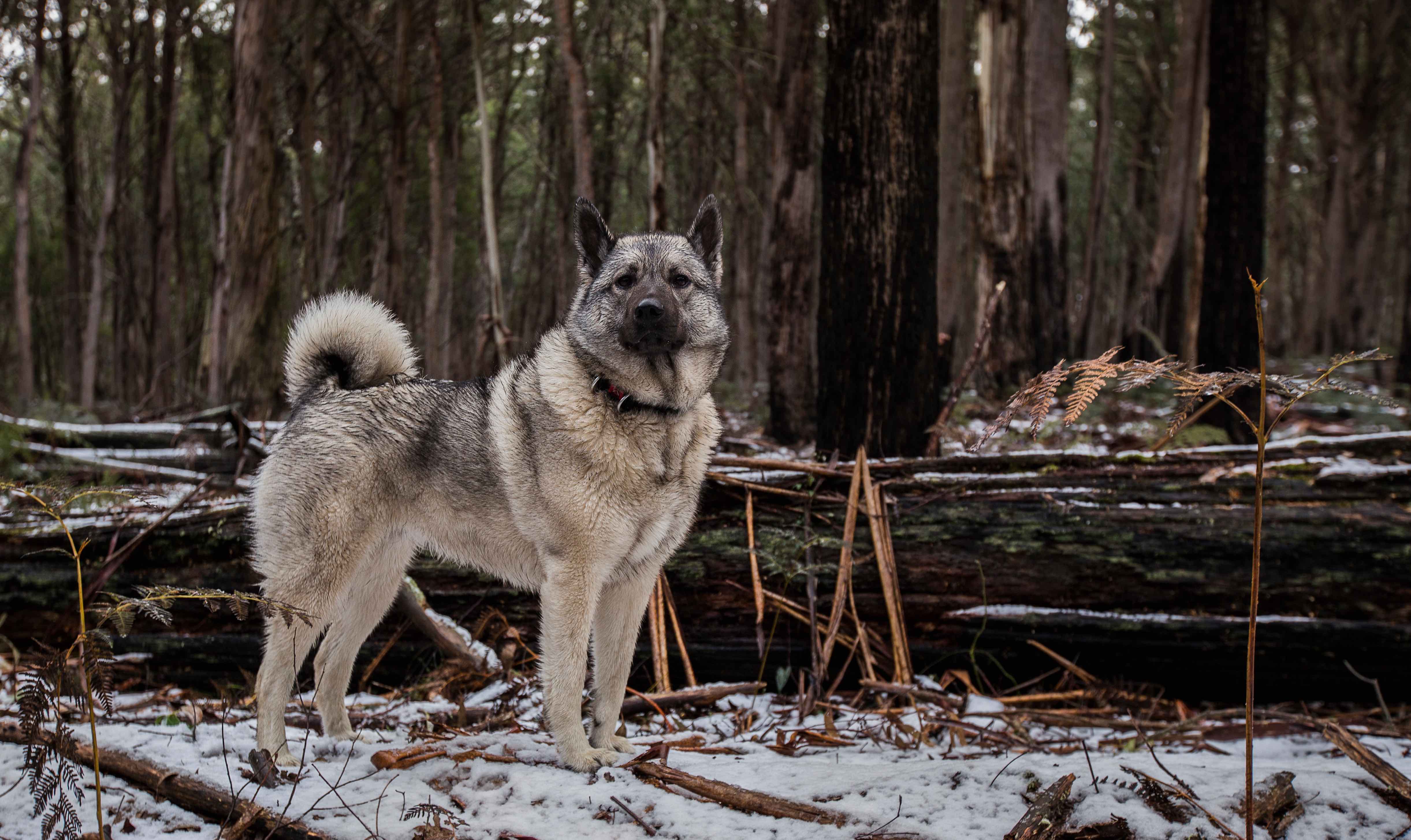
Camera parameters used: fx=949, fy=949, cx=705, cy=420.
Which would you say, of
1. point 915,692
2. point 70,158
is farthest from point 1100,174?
point 70,158

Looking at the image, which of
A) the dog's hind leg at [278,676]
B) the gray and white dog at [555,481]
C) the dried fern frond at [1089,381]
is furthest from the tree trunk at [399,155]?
the dried fern frond at [1089,381]

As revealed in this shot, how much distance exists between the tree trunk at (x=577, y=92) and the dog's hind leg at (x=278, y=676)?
361 inches

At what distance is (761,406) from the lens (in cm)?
1614

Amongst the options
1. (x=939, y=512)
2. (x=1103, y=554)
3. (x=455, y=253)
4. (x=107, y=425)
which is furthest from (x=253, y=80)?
(x=455, y=253)

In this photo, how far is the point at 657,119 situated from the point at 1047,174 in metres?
6.47

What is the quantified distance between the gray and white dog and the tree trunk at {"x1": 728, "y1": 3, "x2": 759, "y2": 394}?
1413 cm

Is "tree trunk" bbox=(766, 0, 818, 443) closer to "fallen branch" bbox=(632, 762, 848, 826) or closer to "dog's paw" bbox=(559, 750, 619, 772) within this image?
"dog's paw" bbox=(559, 750, 619, 772)

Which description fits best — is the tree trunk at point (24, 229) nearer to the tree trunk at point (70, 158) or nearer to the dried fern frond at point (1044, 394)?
the tree trunk at point (70, 158)

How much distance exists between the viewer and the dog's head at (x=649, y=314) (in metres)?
3.85

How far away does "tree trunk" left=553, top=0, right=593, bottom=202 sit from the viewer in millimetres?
12469

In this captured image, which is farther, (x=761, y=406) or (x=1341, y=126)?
(x=1341, y=126)

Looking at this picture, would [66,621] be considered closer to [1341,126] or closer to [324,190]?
[324,190]

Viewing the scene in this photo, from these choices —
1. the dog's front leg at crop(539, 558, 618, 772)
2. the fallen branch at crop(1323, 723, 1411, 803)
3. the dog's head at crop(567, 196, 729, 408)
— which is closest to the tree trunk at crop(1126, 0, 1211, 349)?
the fallen branch at crop(1323, 723, 1411, 803)

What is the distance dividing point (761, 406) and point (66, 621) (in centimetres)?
1194
